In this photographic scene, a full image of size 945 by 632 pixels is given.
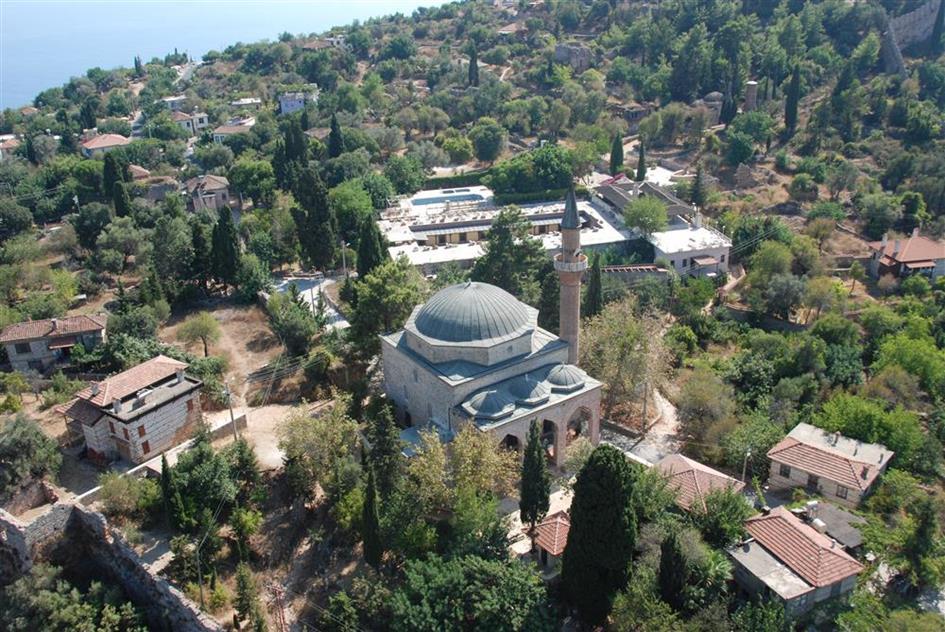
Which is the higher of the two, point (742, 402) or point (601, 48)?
point (601, 48)

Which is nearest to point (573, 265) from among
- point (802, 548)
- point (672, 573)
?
point (672, 573)

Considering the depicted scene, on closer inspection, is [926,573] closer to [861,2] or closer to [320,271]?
[320,271]

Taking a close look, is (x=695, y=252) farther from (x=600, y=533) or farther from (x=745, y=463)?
(x=600, y=533)

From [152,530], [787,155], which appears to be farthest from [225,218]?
[787,155]

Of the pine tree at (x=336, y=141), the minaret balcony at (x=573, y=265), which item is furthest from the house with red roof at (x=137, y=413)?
the pine tree at (x=336, y=141)

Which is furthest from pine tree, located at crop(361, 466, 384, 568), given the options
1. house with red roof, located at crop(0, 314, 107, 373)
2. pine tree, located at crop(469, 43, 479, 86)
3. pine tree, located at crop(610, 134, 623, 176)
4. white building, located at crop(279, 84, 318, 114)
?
pine tree, located at crop(469, 43, 479, 86)

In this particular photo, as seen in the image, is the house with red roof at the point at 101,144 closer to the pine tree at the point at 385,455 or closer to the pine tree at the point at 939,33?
the pine tree at the point at 385,455

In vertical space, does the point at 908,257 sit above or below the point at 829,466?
above
